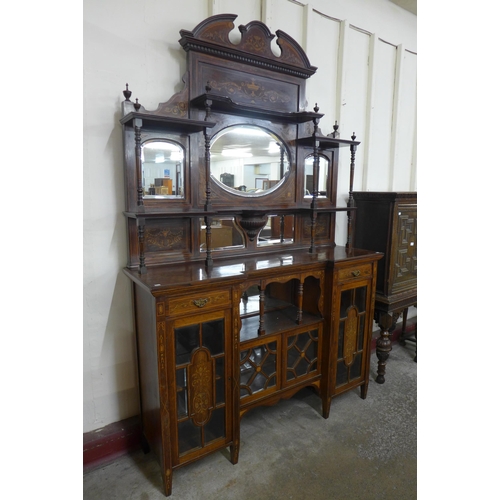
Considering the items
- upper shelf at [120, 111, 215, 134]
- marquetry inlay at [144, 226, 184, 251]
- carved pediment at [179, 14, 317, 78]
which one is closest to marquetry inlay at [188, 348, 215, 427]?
marquetry inlay at [144, 226, 184, 251]

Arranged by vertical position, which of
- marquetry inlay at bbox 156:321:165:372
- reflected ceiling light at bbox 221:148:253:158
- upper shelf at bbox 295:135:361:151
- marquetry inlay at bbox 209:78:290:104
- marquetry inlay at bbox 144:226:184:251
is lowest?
marquetry inlay at bbox 156:321:165:372

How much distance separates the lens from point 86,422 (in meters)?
2.08

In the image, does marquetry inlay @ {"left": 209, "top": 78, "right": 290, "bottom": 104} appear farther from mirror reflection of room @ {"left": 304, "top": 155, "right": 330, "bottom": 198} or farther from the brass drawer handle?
the brass drawer handle

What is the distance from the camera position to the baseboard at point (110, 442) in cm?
204

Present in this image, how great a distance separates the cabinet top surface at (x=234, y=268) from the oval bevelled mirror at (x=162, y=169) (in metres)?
0.44

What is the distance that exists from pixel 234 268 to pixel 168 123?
34.8 inches

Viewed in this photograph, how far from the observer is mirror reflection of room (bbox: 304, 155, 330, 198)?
8.73ft

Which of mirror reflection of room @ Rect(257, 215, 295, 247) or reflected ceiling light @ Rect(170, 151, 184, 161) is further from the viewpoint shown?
mirror reflection of room @ Rect(257, 215, 295, 247)

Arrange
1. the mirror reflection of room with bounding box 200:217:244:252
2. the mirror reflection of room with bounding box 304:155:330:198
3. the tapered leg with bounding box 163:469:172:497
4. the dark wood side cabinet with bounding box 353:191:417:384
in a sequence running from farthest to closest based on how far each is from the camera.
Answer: the dark wood side cabinet with bounding box 353:191:417:384
the mirror reflection of room with bounding box 304:155:330:198
the mirror reflection of room with bounding box 200:217:244:252
the tapered leg with bounding box 163:469:172:497

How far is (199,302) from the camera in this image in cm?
177

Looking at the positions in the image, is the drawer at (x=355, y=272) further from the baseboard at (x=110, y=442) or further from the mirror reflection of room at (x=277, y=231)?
the baseboard at (x=110, y=442)

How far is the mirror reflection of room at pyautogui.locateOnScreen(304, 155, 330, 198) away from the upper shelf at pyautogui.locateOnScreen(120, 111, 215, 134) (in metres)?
0.95

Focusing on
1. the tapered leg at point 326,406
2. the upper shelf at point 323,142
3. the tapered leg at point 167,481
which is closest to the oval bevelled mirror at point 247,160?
the upper shelf at point 323,142
